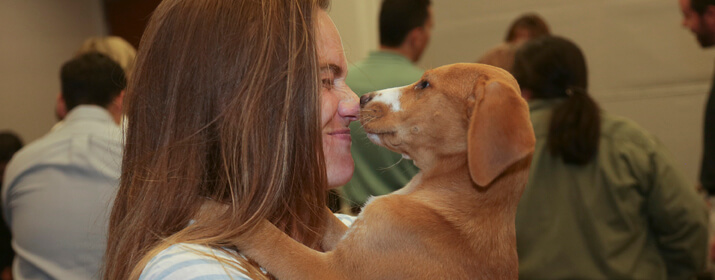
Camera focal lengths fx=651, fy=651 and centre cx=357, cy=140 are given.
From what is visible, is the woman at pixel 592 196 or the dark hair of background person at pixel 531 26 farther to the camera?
the dark hair of background person at pixel 531 26

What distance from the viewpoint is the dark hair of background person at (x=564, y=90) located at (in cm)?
305

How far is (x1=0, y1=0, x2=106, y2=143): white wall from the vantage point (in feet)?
21.8

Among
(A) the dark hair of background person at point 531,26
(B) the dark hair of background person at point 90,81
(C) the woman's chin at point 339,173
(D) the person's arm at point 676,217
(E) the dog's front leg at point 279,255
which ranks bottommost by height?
(D) the person's arm at point 676,217

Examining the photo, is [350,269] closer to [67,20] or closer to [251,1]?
[251,1]

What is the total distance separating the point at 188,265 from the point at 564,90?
249 centimetres

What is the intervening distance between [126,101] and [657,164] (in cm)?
248

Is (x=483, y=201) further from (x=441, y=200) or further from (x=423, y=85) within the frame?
(x=423, y=85)

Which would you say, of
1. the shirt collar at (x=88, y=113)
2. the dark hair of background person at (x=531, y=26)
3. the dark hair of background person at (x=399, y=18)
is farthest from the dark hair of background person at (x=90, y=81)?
the dark hair of background person at (x=531, y=26)

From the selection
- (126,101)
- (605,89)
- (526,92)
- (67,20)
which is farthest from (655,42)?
(67,20)

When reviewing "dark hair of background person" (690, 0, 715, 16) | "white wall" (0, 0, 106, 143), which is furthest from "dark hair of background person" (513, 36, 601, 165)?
"white wall" (0, 0, 106, 143)

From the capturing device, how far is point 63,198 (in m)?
2.93

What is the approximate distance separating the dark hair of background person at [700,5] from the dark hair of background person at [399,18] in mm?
1507

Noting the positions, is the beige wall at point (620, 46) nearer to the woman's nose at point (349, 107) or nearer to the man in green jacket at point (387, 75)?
the man in green jacket at point (387, 75)

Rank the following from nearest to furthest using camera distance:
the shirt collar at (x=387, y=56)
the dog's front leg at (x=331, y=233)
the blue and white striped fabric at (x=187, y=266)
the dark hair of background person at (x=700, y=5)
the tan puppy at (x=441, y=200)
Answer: the blue and white striped fabric at (x=187, y=266) < the tan puppy at (x=441, y=200) < the dog's front leg at (x=331, y=233) < the shirt collar at (x=387, y=56) < the dark hair of background person at (x=700, y=5)
